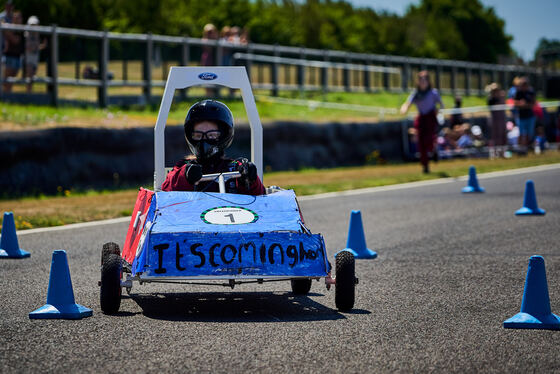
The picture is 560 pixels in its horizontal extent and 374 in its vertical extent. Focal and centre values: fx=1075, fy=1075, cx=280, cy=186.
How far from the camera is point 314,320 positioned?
692cm

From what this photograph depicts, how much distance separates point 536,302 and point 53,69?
1533cm

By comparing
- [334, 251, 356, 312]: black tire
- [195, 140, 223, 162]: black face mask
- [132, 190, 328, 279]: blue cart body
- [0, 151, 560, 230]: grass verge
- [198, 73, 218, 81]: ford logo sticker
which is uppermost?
[198, 73, 218, 81]: ford logo sticker

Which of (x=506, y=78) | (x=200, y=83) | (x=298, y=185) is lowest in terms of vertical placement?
(x=298, y=185)

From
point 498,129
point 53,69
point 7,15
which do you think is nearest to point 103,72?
point 53,69

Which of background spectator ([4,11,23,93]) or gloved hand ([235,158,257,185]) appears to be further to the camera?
background spectator ([4,11,23,93])

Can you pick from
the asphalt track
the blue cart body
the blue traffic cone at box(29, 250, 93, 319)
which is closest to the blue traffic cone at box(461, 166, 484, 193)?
the asphalt track

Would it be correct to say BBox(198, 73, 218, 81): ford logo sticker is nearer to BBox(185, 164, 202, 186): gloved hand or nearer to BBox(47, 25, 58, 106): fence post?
BBox(185, 164, 202, 186): gloved hand

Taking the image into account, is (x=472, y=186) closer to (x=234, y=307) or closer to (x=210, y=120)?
(x=210, y=120)

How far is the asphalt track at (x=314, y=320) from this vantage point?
562 centimetres

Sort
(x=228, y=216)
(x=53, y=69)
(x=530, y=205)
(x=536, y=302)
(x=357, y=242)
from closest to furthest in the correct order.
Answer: (x=536, y=302) < (x=228, y=216) < (x=357, y=242) < (x=530, y=205) < (x=53, y=69)

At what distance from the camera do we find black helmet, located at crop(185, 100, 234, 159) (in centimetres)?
824

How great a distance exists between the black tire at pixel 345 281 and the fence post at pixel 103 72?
602 inches

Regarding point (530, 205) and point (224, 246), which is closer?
point (224, 246)

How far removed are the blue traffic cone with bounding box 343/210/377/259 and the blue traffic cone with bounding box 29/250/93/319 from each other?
3837mm
